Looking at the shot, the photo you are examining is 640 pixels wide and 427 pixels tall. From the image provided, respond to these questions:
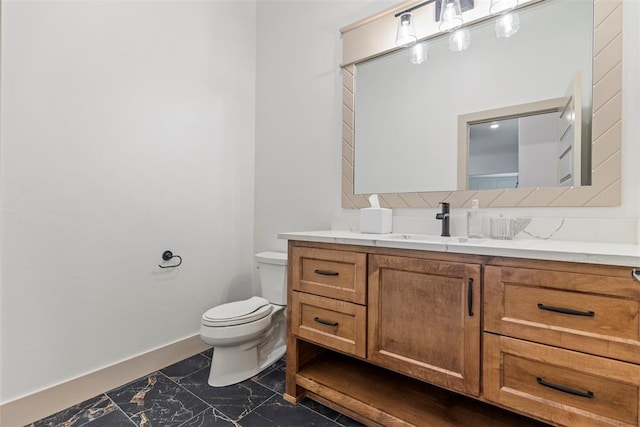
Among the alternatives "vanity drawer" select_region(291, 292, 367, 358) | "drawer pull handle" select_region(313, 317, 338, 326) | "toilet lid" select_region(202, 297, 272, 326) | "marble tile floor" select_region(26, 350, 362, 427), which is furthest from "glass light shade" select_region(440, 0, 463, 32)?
"marble tile floor" select_region(26, 350, 362, 427)

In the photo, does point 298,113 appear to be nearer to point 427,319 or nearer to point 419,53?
point 419,53

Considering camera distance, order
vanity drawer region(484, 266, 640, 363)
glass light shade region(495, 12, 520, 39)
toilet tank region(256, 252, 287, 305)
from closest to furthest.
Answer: vanity drawer region(484, 266, 640, 363), glass light shade region(495, 12, 520, 39), toilet tank region(256, 252, 287, 305)

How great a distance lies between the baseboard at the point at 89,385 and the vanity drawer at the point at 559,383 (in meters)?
1.88

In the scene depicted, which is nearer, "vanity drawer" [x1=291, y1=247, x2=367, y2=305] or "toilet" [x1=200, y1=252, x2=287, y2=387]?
"vanity drawer" [x1=291, y1=247, x2=367, y2=305]

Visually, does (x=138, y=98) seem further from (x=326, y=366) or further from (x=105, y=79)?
(x=326, y=366)

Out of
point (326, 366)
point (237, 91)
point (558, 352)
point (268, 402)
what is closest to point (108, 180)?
point (237, 91)

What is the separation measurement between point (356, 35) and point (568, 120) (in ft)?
4.29

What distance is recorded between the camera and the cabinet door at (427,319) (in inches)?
43.1

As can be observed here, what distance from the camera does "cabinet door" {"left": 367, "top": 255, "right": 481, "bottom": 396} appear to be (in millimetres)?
1094

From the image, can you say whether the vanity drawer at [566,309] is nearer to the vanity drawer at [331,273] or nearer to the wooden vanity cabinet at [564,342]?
the wooden vanity cabinet at [564,342]

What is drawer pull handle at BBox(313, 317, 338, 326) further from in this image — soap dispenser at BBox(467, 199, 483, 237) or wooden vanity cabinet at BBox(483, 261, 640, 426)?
soap dispenser at BBox(467, 199, 483, 237)

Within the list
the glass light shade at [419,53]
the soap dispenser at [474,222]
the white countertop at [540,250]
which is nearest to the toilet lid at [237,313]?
the white countertop at [540,250]

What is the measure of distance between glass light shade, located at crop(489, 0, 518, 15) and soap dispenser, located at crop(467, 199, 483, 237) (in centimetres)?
94

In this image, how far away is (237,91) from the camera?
244cm
